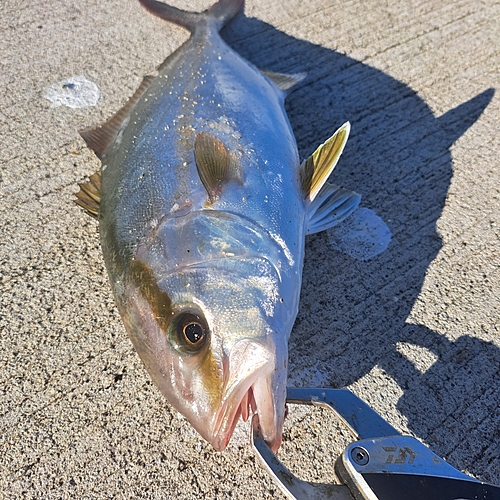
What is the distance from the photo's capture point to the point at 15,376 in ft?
6.81

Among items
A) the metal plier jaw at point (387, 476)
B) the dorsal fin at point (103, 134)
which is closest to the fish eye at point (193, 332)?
the metal plier jaw at point (387, 476)

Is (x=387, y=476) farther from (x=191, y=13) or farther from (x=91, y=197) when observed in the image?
(x=191, y=13)

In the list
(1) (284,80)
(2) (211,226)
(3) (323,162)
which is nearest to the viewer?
(2) (211,226)

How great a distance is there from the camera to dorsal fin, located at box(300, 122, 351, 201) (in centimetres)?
215

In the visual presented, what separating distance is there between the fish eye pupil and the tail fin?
240cm

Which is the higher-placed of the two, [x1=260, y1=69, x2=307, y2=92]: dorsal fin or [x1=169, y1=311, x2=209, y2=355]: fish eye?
[x1=260, y1=69, x2=307, y2=92]: dorsal fin

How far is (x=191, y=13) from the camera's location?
11.2 ft

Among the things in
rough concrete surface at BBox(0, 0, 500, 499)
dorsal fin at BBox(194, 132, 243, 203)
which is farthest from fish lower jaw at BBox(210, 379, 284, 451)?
dorsal fin at BBox(194, 132, 243, 203)

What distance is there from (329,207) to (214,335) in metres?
1.03

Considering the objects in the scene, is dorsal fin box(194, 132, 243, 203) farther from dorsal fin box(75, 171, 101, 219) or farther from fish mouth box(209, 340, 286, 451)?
fish mouth box(209, 340, 286, 451)

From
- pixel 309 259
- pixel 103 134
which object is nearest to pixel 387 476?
pixel 309 259

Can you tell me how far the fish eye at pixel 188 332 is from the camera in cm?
159

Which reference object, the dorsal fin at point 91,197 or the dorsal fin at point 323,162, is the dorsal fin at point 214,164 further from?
the dorsal fin at point 91,197

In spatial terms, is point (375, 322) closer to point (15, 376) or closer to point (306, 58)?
point (15, 376)
